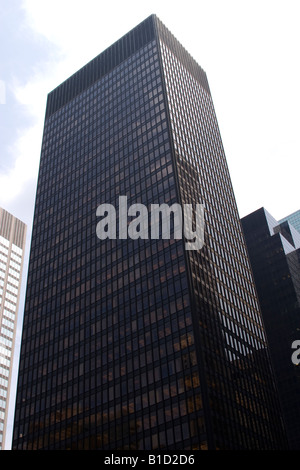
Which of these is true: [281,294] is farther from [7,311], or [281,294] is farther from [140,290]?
[7,311]

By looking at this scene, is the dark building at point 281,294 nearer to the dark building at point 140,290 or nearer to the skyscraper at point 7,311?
the dark building at point 140,290

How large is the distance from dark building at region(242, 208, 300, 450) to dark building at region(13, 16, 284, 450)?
40.5m

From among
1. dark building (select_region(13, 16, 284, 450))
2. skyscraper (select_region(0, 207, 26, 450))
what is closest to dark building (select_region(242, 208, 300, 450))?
dark building (select_region(13, 16, 284, 450))

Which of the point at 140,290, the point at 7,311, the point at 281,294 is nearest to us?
the point at 140,290

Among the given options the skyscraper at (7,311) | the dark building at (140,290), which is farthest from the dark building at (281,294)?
the skyscraper at (7,311)

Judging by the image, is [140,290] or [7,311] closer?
[140,290]

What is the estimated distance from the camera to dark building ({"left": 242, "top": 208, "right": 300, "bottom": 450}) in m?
144

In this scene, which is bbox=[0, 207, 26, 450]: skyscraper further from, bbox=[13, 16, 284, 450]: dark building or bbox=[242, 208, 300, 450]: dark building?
bbox=[242, 208, 300, 450]: dark building

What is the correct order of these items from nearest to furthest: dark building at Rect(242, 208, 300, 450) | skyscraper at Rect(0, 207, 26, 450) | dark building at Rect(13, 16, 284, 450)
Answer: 1. dark building at Rect(13, 16, 284, 450)
2. dark building at Rect(242, 208, 300, 450)
3. skyscraper at Rect(0, 207, 26, 450)

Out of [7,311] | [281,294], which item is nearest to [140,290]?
[281,294]

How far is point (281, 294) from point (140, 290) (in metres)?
73.6

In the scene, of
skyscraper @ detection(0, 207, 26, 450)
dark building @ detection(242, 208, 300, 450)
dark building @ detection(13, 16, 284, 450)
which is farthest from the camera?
skyscraper @ detection(0, 207, 26, 450)

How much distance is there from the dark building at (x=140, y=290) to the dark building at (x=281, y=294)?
4052cm

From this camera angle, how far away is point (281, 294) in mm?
161625
